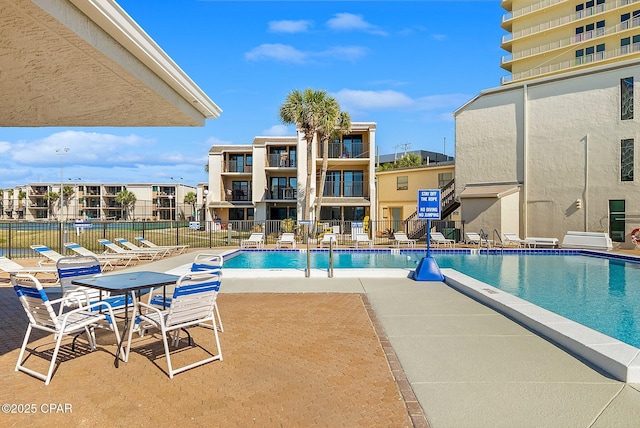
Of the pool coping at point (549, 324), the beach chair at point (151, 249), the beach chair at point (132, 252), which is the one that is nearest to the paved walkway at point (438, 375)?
the pool coping at point (549, 324)

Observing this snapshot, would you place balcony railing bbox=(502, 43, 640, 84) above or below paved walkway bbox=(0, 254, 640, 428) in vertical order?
above

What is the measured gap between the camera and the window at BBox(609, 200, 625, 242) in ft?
63.0

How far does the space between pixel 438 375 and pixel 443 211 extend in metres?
23.1

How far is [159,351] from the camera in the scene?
4.86 metres

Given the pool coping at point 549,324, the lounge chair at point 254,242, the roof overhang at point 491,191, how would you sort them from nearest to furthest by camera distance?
1. the pool coping at point 549,324
2. the lounge chair at point 254,242
3. the roof overhang at point 491,191

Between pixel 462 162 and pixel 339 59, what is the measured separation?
36.7 ft

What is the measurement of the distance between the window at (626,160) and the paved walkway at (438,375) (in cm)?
1680

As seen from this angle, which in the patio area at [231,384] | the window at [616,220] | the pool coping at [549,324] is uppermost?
the window at [616,220]

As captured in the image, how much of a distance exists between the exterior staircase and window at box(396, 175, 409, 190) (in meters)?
3.96

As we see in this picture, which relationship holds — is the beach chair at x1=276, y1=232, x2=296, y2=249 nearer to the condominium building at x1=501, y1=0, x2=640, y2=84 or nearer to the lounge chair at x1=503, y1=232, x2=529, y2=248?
the lounge chair at x1=503, y1=232, x2=529, y2=248

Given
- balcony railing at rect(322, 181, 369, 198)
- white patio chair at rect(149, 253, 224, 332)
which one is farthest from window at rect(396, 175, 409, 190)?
white patio chair at rect(149, 253, 224, 332)

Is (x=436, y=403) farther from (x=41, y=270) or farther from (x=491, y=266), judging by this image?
(x=491, y=266)

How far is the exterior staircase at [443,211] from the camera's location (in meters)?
25.3

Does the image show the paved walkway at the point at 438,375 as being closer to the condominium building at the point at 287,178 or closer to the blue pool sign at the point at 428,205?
the blue pool sign at the point at 428,205
